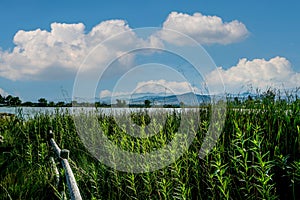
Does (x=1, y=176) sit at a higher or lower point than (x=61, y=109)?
lower

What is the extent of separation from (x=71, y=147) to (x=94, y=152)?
1.67 meters

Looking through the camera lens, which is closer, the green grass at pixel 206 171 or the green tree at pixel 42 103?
the green grass at pixel 206 171

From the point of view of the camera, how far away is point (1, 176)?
5.56 metres

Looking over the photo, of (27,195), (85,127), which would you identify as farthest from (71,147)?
(27,195)

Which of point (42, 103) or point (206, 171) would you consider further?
point (42, 103)

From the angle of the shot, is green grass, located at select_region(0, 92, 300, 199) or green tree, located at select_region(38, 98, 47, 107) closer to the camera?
green grass, located at select_region(0, 92, 300, 199)

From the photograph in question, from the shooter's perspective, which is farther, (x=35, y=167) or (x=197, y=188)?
(x=35, y=167)

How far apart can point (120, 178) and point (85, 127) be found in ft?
12.8

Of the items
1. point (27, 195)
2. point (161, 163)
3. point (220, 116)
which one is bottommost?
point (27, 195)

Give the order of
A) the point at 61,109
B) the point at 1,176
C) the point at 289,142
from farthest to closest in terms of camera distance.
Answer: the point at 61,109
the point at 1,176
the point at 289,142

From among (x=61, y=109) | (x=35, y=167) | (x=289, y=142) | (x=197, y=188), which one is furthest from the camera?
(x=61, y=109)

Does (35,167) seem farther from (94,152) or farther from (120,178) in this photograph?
(120,178)

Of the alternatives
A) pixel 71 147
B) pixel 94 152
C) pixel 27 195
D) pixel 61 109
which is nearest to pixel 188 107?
pixel 94 152

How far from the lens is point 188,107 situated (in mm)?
7992
